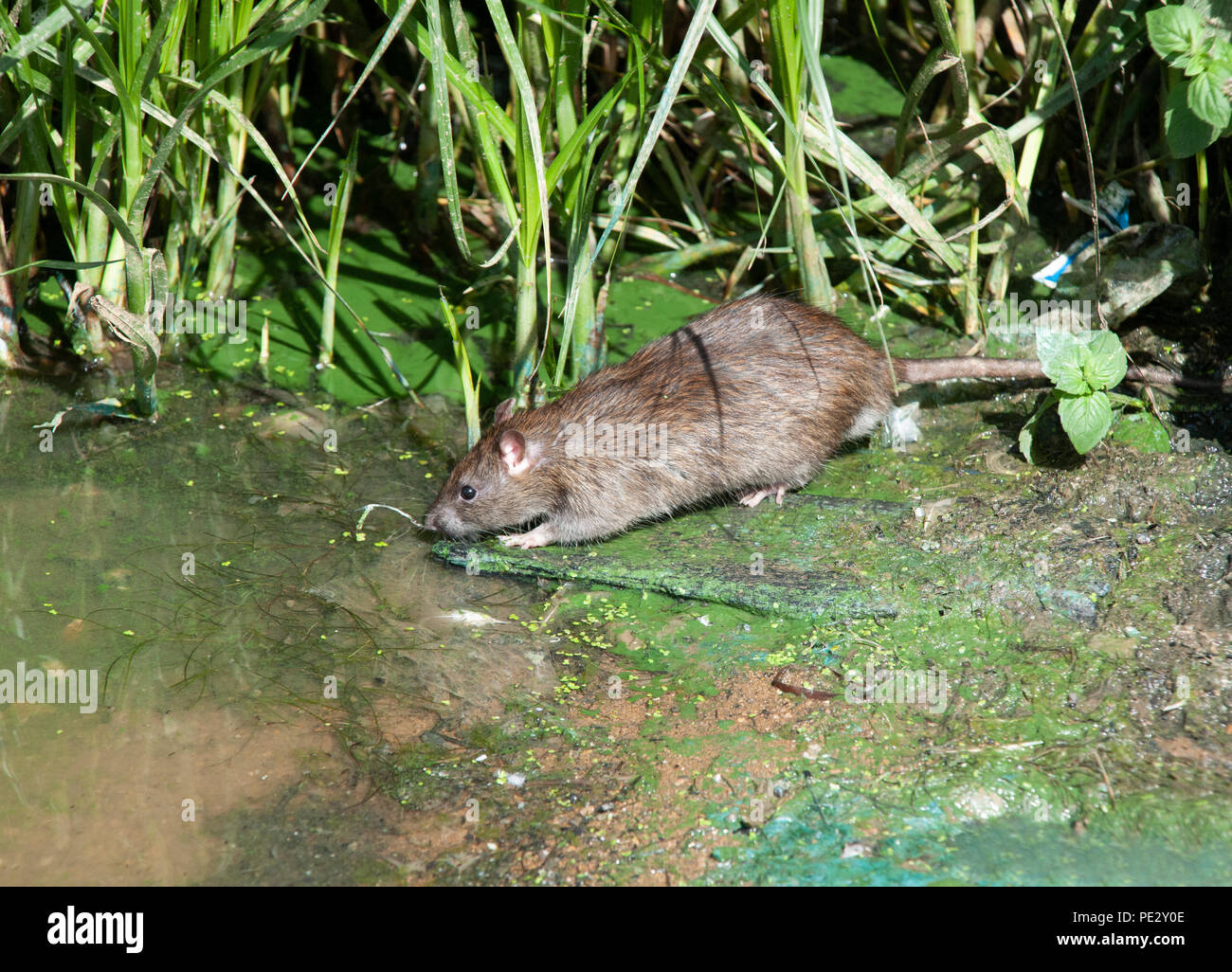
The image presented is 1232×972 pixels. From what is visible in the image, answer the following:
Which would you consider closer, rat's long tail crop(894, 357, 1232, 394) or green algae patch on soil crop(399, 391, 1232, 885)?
green algae patch on soil crop(399, 391, 1232, 885)

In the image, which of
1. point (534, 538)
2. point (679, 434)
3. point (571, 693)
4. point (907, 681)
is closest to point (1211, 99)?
point (679, 434)

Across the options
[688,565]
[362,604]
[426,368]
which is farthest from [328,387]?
[688,565]

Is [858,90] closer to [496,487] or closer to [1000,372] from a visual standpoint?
[1000,372]

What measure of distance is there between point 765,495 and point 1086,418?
1.26 meters

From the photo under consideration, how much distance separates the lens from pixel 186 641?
366 cm

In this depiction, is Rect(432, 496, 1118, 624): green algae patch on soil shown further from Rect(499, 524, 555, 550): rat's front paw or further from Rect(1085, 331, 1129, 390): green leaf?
Rect(1085, 331, 1129, 390): green leaf

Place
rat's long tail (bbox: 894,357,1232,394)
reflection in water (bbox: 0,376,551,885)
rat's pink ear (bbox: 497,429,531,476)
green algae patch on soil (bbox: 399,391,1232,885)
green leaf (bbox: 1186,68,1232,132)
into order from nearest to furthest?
1. green algae patch on soil (bbox: 399,391,1232,885)
2. reflection in water (bbox: 0,376,551,885)
3. green leaf (bbox: 1186,68,1232,132)
4. rat's pink ear (bbox: 497,429,531,476)
5. rat's long tail (bbox: 894,357,1232,394)

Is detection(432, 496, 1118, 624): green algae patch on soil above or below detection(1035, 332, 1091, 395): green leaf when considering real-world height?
below

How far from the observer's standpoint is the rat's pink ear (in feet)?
14.3

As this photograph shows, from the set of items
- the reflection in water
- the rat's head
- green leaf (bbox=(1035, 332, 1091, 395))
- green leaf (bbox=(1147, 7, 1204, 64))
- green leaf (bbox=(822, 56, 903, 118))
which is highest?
green leaf (bbox=(1147, 7, 1204, 64))

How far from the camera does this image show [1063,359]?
13.9 ft

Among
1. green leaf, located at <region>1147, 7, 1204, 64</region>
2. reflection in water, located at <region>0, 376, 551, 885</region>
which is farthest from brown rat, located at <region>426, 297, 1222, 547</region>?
green leaf, located at <region>1147, 7, 1204, 64</region>

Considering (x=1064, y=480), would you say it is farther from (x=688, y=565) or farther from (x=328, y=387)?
(x=328, y=387)

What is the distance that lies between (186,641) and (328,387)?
1.75m
